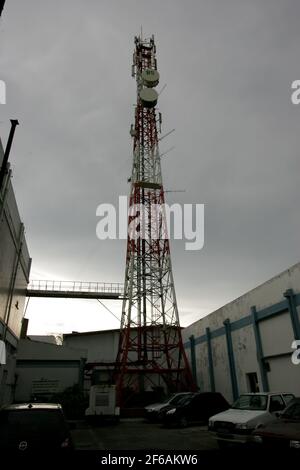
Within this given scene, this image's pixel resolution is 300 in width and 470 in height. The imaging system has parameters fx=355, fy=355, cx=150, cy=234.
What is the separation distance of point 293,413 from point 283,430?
144 centimetres

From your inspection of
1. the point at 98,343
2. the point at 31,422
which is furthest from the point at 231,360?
the point at 31,422

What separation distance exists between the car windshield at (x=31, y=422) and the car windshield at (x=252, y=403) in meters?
7.00

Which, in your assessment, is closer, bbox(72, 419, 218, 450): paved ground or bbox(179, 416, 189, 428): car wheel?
bbox(72, 419, 218, 450): paved ground

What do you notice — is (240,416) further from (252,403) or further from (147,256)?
(147,256)

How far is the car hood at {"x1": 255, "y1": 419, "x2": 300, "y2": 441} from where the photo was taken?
24.7 feet

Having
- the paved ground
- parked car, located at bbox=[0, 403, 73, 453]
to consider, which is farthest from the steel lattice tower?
parked car, located at bbox=[0, 403, 73, 453]

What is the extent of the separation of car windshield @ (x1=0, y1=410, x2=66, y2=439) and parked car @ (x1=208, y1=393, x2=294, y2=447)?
201 inches

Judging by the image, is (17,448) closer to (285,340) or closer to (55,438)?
(55,438)

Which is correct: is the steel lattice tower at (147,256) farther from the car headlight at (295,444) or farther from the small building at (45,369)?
the car headlight at (295,444)

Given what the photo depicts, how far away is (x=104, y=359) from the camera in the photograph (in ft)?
107

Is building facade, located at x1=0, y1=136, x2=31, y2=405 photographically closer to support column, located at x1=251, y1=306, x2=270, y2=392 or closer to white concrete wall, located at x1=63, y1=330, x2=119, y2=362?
white concrete wall, located at x1=63, y1=330, x2=119, y2=362

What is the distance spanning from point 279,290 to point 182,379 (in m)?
12.4

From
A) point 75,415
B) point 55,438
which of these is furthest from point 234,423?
point 75,415

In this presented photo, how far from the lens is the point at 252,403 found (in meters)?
11.3
